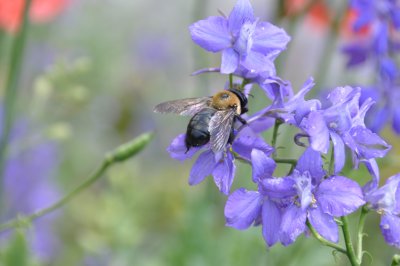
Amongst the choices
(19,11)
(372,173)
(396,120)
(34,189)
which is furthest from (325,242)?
(34,189)

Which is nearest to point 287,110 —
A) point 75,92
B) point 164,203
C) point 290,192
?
point 290,192

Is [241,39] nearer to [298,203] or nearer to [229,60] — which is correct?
[229,60]

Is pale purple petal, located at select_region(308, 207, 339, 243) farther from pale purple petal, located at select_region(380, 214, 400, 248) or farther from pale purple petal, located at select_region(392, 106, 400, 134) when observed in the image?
pale purple petal, located at select_region(392, 106, 400, 134)

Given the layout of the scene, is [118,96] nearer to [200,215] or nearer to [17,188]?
[17,188]

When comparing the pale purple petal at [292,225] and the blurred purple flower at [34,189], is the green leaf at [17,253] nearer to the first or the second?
the pale purple petal at [292,225]

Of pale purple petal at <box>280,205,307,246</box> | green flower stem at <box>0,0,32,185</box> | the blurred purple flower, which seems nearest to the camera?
pale purple petal at <box>280,205,307,246</box>

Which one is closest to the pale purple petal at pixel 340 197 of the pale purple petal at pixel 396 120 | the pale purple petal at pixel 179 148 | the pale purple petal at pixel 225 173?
the pale purple petal at pixel 225 173

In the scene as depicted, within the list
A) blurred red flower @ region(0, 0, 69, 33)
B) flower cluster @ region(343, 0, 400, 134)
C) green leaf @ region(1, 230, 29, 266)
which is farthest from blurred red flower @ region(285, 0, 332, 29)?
green leaf @ region(1, 230, 29, 266)
